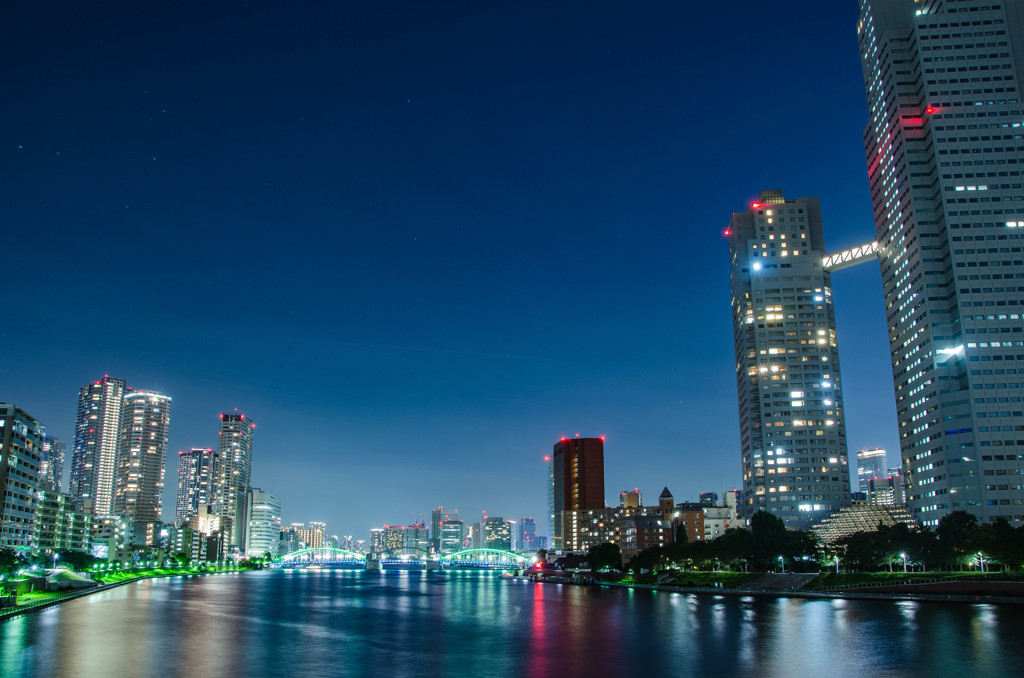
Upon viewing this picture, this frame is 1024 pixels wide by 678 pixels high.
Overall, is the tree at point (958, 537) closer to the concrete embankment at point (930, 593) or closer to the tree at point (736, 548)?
the concrete embankment at point (930, 593)

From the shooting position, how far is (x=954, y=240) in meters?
143

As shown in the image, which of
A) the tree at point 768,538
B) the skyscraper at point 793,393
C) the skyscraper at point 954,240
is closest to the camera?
the skyscraper at point 954,240

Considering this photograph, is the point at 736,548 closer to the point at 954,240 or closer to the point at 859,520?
the point at 859,520

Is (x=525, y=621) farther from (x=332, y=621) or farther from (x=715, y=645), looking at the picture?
(x=715, y=645)

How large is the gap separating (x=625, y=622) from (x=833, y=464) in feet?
391

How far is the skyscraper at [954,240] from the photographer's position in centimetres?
13400

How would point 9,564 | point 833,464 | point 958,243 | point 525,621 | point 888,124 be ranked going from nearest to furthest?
point 525,621 → point 9,564 → point 958,243 → point 888,124 → point 833,464

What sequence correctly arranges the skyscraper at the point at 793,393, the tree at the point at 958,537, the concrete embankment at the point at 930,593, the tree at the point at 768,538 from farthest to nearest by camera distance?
1. the skyscraper at the point at 793,393
2. the tree at the point at 768,538
3. the tree at the point at 958,537
4. the concrete embankment at the point at 930,593

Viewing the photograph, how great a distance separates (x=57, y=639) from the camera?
213ft

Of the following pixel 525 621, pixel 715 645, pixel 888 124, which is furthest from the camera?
pixel 888 124

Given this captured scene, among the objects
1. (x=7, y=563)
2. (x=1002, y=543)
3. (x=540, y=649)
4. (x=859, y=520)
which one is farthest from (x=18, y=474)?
(x=1002, y=543)

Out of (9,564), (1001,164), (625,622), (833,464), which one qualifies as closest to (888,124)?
(1001,164)

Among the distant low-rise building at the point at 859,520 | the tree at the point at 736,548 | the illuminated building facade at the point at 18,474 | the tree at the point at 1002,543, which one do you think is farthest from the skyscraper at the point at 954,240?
the illuminated building facade at the point at 18,474

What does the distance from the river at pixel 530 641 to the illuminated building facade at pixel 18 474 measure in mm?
49328
